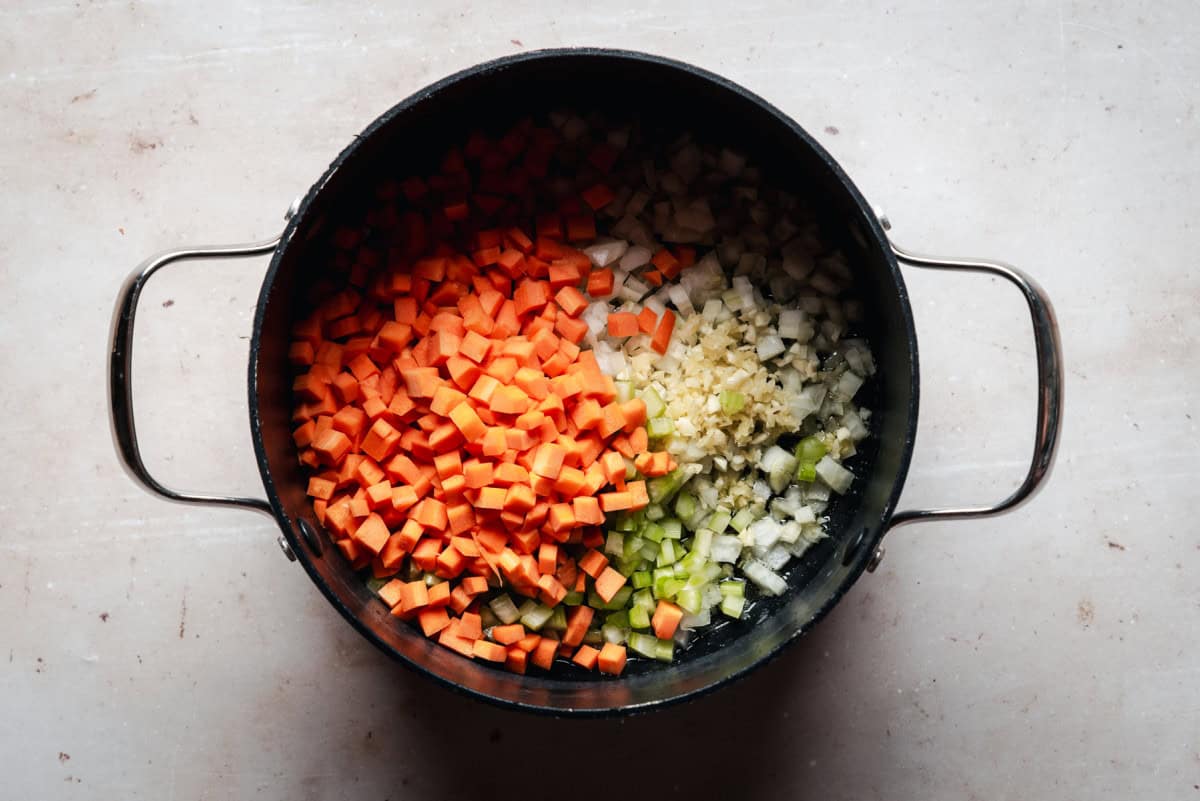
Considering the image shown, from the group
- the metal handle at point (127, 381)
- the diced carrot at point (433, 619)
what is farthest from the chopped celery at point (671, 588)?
the metal handle at point (127, 381)

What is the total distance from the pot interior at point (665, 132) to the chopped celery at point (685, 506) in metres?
0.18

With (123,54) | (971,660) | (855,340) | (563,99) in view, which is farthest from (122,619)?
(971,660)

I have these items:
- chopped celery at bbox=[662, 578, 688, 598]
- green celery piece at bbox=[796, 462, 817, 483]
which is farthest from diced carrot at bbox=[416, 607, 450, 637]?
green celery piece at bbox=[796, 462, 817, 483]

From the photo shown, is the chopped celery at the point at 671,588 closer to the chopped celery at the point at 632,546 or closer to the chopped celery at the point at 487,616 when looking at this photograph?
the chopped celery at the point at 632,546

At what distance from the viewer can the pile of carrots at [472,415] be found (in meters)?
1.31

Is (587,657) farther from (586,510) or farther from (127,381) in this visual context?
(127,381)

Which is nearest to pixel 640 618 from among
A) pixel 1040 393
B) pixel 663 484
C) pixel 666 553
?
pixel 666 553

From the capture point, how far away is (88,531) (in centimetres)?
155

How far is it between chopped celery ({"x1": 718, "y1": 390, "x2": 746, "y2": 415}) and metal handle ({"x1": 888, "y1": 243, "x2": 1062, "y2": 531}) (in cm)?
26

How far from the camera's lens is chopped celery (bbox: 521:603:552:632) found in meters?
1.37

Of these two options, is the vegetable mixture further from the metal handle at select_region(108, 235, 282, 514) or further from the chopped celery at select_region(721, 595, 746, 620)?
the metal handle at select_region(108, 235, 282, 514)

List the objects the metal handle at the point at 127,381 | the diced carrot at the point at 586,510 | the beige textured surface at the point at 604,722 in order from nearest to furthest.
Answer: the metal handle at the point at 127,381
the diced carrot at the point at 586,510
the beige textured surface at the point at 604,722

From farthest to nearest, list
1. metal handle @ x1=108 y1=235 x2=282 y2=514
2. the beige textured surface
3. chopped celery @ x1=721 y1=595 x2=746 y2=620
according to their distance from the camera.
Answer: the beige textured surface → chopped celery @ x1=721 y1=595 x2=746 y2=620 → metal handle @ x1=108 y1=235 x2=282 y2=514

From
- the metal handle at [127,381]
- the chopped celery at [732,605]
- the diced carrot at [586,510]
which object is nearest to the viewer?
the metal handle at [127,381]
